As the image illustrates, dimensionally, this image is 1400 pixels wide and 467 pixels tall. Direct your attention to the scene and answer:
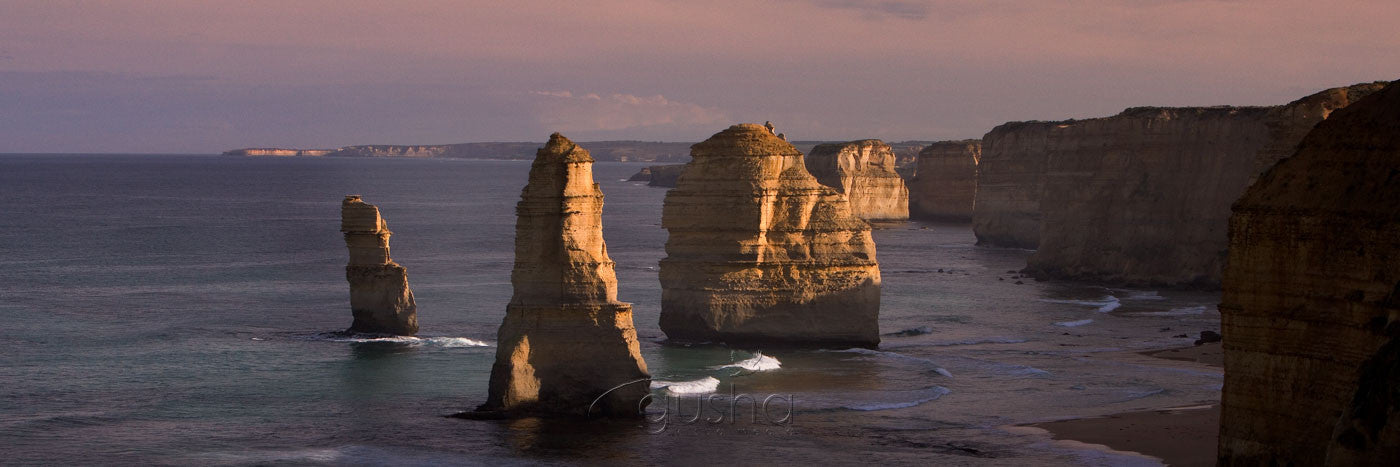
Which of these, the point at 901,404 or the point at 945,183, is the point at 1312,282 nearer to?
the point at 901,404

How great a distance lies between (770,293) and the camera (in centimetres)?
4178

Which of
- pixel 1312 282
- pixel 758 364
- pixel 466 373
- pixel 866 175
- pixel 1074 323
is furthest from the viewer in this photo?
pixel 866 175

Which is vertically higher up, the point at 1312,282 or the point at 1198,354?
the point at 1312,282

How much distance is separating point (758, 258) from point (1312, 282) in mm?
24848

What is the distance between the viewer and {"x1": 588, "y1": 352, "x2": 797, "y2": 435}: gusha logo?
102ft

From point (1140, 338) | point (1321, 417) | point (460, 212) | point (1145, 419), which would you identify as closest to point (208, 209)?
point (460, 212)

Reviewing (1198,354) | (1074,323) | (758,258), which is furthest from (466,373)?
(1074,323)

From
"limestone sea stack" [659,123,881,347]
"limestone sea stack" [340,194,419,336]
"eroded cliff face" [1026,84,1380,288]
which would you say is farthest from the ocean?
"eroded cliff face" [1026,84,1380,288]

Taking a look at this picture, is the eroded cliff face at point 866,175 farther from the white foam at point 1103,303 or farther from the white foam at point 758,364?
the white foam at point 758,364

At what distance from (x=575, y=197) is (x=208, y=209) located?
343 ft

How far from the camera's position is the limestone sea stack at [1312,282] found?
17016 mm

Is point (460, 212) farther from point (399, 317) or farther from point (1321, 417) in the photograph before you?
point (1321, 417)

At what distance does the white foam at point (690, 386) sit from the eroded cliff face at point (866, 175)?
84.9 m

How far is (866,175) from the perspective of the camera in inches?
4924
